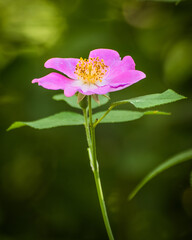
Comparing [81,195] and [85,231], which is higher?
[81,195]

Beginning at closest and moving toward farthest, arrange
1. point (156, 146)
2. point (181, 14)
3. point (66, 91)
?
point (66, 91) < point (181, 14) < point (156, 146)

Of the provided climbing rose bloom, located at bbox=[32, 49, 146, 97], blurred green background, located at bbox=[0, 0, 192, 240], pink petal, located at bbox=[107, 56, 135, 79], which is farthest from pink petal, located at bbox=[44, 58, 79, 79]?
blurred green background, located at bbox=[0, 0, 192, 240]

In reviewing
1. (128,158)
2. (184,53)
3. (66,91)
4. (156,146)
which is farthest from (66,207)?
(66,91)

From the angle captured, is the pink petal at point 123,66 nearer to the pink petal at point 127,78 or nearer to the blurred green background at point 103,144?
the pink petal at point 127,78

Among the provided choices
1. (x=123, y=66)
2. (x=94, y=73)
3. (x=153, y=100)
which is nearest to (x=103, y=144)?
(x=94, y=73)

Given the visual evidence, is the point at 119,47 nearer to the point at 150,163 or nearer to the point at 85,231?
the point at 150,163

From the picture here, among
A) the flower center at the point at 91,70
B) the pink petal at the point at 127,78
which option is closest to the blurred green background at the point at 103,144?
the flower center at the point at 91,70
